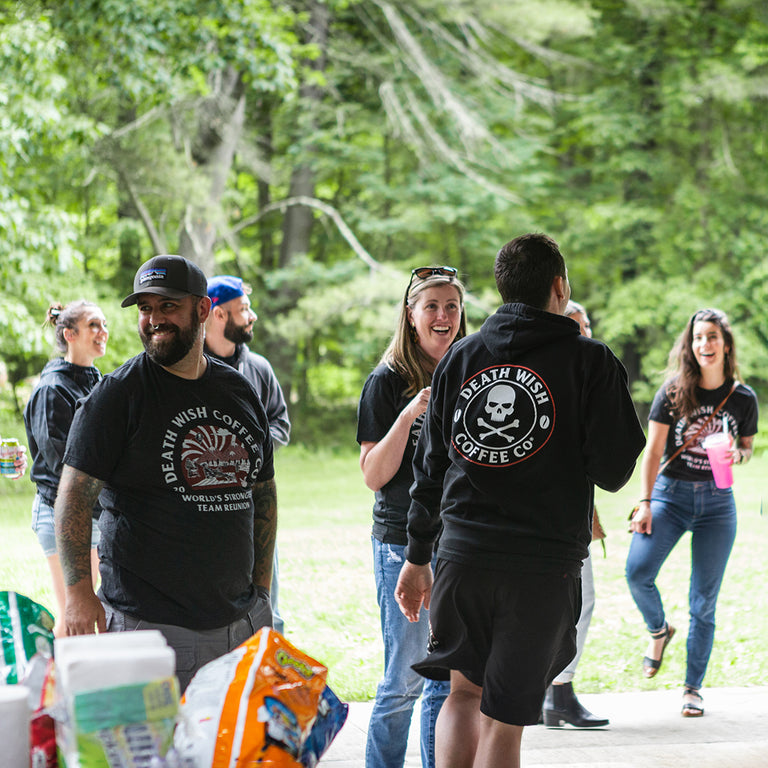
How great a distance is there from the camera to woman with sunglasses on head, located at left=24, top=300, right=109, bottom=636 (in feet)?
12.0

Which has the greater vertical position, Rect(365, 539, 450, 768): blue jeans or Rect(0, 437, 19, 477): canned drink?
Rect(0, 437, 19, 477): canned drink

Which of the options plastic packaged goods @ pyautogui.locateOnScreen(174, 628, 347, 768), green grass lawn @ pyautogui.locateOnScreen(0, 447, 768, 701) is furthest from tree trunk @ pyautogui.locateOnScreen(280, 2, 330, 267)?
plastic packaged goods @ pyautogui.locateOnScreen(174, 628, 347, 768)

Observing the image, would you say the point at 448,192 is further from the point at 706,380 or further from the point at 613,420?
the point at 613,420

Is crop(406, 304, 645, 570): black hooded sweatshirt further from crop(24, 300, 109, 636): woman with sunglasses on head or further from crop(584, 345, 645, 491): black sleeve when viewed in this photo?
crop(24, 300, 109, 636): woman with sunglasses on head

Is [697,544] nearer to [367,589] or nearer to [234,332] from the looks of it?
[234,332]

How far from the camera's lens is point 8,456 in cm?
388

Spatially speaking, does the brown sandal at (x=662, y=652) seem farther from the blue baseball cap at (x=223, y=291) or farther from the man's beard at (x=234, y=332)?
the blue baseball cap at (x=223, y=291)

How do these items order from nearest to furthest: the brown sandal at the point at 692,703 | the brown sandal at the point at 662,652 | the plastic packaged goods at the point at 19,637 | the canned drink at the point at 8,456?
the plastic packaged goods at the point at 19,637 < the canned drink at the point at 8,456 < the brown sandal at the point at 692,703 < the brown sandal at the point at 662,652

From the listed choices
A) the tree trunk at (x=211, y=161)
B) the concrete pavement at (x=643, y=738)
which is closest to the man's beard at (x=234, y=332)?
the concrete pavement at (x=643, y=738)

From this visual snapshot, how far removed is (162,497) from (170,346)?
1.11ft

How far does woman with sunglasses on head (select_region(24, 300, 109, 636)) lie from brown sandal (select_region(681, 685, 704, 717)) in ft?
8.16

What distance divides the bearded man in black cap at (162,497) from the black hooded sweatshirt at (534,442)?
512 millimetres

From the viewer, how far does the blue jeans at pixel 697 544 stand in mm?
4051

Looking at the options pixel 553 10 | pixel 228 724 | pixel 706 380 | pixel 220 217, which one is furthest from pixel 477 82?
pixel 228 724
